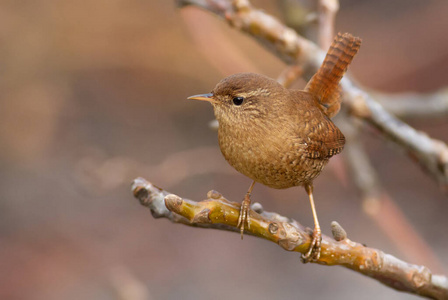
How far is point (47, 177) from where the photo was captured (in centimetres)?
573

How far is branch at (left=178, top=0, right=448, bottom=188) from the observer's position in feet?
8.15

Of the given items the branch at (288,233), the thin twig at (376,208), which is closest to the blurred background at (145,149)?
the thin twig at (376,208)

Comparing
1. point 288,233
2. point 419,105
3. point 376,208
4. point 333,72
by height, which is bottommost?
point 288,233

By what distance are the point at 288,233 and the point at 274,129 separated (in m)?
0.42

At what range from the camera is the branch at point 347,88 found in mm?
2484

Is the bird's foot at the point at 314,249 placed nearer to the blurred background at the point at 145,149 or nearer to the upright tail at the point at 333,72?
the upright tail at the point at 333,72

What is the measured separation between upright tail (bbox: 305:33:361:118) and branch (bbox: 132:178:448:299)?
0.70 meters

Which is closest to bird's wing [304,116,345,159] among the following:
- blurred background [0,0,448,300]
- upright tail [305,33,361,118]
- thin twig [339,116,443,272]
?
upright tail [305,33,361,118]

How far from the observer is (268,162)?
183 cm

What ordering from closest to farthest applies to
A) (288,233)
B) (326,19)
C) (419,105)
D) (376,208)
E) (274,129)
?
(288,233)
(274,129)
(326,19)
(376,208)
(419,105)

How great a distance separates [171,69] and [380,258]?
4337mm

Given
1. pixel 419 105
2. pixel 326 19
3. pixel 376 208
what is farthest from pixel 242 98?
pixel 419 105

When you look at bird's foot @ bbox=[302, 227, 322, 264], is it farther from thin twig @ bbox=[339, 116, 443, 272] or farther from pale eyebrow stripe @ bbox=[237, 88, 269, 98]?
thin twig @ bbox=[339, 116, 443, 272]

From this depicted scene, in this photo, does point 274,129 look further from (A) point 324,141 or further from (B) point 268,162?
(A) point 324,141
